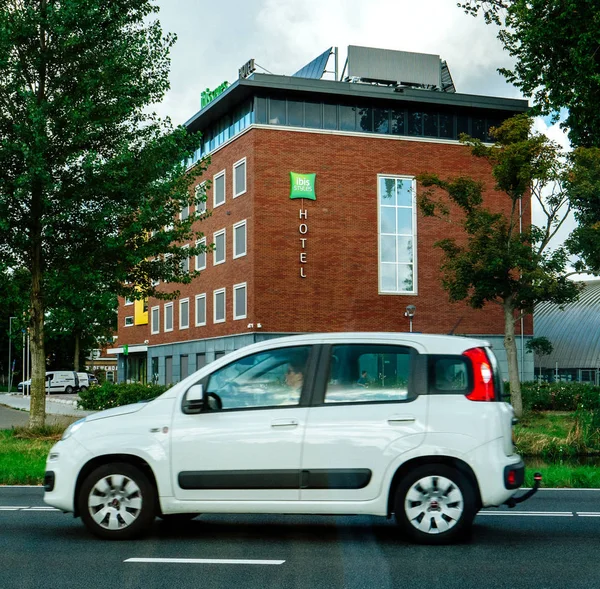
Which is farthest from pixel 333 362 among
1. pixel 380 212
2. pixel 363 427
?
pixel 380 212

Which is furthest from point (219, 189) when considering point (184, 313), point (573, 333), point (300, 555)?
point (300, 555)

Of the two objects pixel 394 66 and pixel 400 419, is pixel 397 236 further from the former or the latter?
pixel 400 419

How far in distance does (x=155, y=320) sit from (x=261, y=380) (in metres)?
57.1

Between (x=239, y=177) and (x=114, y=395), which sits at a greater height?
(x=239, y=177)

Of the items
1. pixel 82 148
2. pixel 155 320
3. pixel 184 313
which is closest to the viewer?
pixel 82 148

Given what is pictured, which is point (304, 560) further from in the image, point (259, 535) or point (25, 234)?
point (25, 234)

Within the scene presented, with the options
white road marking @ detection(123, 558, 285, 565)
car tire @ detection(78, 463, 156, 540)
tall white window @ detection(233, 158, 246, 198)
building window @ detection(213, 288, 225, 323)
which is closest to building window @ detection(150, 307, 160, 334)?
building window @ detection(213, 288, 225, 323)

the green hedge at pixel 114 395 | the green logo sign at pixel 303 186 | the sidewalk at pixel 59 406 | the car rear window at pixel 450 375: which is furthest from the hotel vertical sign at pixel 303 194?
the car rear window at pixel 450 375

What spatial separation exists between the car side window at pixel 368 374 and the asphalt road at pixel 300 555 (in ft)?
3.96

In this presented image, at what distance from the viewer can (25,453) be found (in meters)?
17.8

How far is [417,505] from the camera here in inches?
307

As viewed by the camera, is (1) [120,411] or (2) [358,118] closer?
(1) [120,411]

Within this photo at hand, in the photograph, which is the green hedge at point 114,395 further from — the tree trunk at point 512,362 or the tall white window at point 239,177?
the tall white window at point 239,177

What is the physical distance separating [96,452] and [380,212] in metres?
43.1
